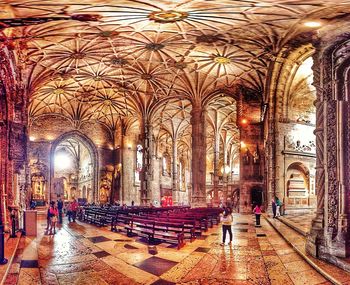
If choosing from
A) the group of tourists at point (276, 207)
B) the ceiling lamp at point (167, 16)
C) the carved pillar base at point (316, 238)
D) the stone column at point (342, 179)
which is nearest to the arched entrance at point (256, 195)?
the group of tourists at point (276, 207)

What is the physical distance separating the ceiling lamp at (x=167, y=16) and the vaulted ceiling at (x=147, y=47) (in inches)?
1.9

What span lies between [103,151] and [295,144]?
28407 mm

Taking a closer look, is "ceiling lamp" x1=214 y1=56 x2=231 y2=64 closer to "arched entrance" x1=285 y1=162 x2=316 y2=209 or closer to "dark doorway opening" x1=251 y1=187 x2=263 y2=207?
"arched entrance" x1=285 y1=162 x2=316 y2=209

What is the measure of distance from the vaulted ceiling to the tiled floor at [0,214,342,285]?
267 inches

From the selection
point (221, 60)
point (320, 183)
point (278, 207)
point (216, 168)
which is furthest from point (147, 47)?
point (216, 168)

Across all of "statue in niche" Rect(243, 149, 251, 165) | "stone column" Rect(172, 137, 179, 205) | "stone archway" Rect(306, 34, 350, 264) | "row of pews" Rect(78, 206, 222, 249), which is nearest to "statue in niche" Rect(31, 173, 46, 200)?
"stone column" Rect(172, 137, 179, 205)

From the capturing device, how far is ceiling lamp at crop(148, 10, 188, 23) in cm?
1476

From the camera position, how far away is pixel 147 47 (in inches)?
875

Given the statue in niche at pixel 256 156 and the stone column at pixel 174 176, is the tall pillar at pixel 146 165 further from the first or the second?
the statue in niche at pixel 256 156

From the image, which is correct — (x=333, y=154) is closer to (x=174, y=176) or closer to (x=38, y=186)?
(x=174, y=176)

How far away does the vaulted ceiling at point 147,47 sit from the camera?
13.0 m

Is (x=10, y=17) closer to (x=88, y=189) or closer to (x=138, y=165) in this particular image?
(x=138, y=165)

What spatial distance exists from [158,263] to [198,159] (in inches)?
835

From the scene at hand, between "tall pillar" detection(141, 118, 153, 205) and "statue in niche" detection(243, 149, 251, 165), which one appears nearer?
"statue in niche" detection(243, 149, 251, 165)
